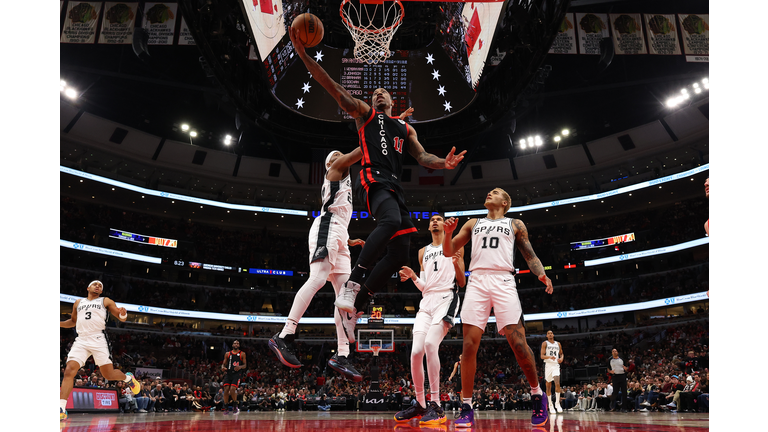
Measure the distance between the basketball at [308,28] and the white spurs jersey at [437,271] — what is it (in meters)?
3.22

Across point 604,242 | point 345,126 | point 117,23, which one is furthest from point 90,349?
point 604,242

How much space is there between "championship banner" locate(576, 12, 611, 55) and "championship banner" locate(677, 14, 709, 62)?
2.35 m

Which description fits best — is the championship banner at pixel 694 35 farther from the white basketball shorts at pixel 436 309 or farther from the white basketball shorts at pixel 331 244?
the white basketball shorts at pixel 331 244

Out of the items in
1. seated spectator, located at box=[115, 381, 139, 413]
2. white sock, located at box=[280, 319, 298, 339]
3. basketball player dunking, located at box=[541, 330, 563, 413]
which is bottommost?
seated spectator, located at box=[115, 381, 139, 413]

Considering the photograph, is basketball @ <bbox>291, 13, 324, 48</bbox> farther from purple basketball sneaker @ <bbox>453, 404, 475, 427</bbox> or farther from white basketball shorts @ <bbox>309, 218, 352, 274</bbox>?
purple basketball sneaker @ <bbox>453, 404, 475, 427</bbox>

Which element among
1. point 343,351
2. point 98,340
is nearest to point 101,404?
point 98,340

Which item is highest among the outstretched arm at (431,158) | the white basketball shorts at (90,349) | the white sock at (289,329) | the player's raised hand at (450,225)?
the outstretched arm at (431,158)

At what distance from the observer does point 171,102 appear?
26609mm

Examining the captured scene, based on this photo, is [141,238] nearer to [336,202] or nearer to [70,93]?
[70,93]

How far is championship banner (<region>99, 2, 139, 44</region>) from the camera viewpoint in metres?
16.0

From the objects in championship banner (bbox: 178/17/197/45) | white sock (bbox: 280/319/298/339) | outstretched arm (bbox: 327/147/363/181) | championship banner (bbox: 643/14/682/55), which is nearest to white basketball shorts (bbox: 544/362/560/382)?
white sock (bbox: 280/319/298/339)

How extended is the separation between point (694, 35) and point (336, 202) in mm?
16389

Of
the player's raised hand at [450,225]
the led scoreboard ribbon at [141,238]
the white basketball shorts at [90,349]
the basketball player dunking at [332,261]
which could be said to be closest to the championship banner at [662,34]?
the basketball player dunking at [332,261]

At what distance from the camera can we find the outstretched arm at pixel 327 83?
4320mm
